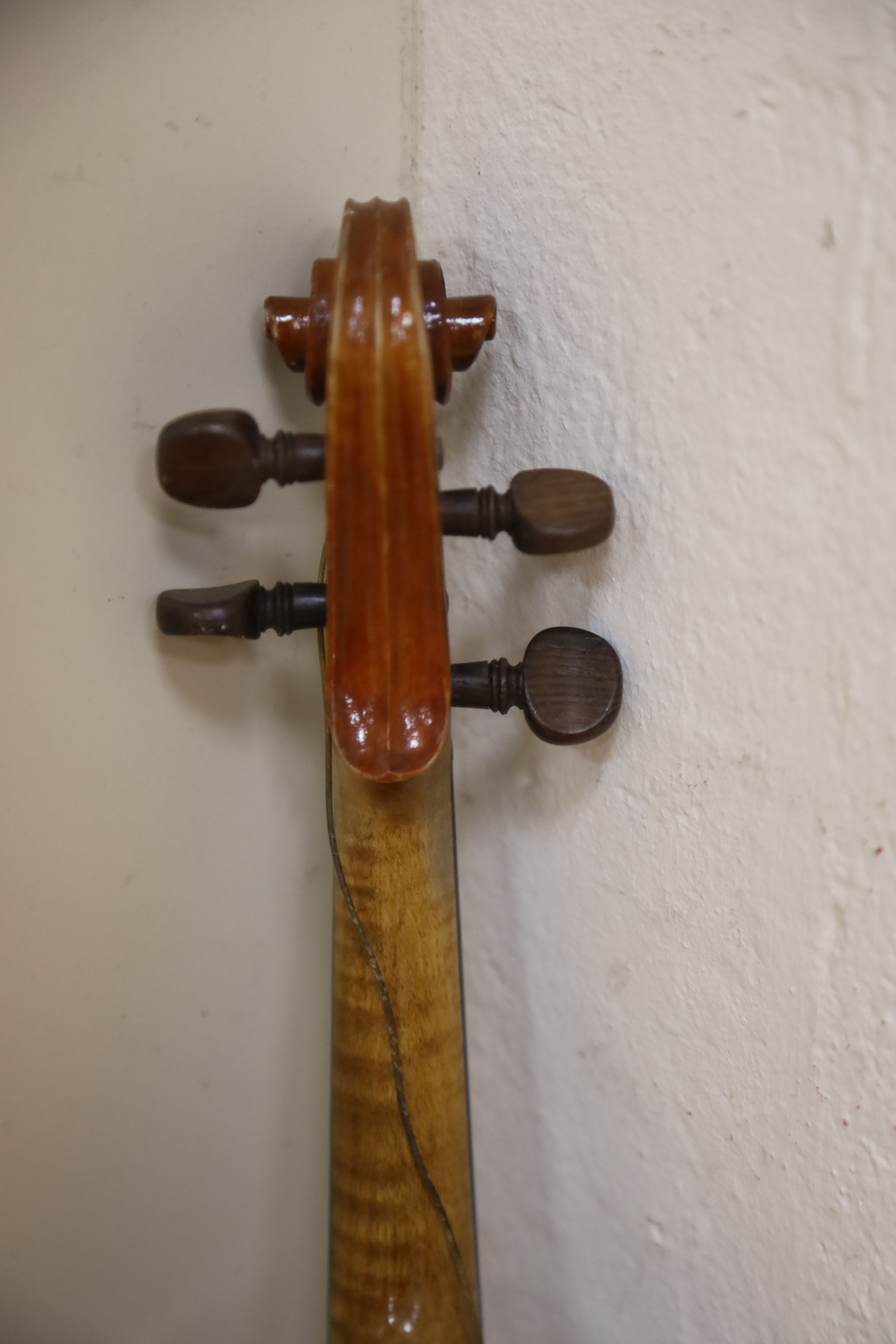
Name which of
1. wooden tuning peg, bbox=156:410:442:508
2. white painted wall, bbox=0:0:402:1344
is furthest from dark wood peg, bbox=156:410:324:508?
white painted wall, bbox=0:0:402:1344

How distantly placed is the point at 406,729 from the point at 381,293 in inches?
→ 9.5

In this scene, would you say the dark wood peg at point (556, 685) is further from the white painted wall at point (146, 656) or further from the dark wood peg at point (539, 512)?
the white painted wall at point (146, 656)

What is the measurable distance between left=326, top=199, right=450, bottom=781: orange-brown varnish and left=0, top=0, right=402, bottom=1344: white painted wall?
0.19 meters

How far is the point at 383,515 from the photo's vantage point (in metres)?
0.55

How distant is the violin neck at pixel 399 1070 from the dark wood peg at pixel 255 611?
0.32ft

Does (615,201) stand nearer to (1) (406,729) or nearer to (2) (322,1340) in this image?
(1) (406,729)

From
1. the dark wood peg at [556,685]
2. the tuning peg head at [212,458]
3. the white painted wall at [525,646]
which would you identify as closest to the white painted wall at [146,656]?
the white painted wall at [525,646]

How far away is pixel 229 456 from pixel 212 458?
0.03 ft

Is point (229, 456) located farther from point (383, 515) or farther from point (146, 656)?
point (146, 656)

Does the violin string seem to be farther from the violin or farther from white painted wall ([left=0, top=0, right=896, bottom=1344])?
white painted wall ([left=0, top=0, right=896, bottom=1344])

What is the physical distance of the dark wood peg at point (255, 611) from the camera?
630 millimetres

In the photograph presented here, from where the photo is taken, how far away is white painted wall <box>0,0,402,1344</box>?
0.64 meters

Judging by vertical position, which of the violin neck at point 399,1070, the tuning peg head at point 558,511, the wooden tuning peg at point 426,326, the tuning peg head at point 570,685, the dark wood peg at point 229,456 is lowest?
the violin neck at point 399,1070

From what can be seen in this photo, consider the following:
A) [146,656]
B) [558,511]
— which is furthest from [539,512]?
[146,656]
